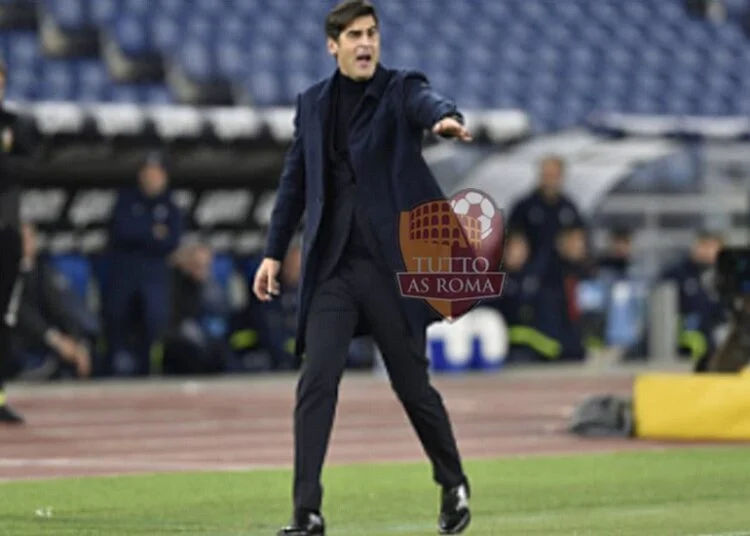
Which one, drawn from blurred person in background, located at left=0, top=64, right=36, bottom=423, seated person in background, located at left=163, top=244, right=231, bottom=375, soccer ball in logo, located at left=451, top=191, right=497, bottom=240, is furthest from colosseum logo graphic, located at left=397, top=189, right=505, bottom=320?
seated person in background, located at left=163, top=244, right=231, bottom=375

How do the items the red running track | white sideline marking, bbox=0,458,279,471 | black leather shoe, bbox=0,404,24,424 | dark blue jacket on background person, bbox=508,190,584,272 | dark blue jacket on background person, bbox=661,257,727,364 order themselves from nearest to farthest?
white sideline marking, bbox=0,458,279,471
the red running track
black leather shoe, bbox=0,404,24,424
dark blue jacket on background person, bbox=508,190,584,272
dark blue jacket on background person, bbox=661,257,727,364

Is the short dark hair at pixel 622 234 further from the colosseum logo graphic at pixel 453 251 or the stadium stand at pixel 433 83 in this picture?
the colosseum logo graphic at pixel 453 251

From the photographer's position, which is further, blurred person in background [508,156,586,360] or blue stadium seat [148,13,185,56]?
blue stadium seat [148,13,185,56]

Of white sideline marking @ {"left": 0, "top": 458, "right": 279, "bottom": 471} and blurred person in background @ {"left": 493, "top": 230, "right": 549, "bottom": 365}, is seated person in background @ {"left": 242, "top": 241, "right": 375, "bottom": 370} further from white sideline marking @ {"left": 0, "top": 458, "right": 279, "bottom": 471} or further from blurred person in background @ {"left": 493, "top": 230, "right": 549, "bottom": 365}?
white sideline marking @ {"left": 0, "top": 458, "right": 279, "bottom": 471}

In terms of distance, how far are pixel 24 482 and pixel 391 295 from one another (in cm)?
325

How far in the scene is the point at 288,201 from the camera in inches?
329

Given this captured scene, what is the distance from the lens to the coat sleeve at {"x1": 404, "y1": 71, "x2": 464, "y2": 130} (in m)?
7.85

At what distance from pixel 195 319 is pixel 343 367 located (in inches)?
532

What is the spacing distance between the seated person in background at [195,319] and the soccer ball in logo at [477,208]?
13469 millimetres

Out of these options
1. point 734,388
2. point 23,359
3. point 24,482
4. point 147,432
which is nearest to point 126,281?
point 23,359

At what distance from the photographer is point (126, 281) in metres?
21.3

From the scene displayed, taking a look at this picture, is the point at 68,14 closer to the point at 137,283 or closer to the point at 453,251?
the point at 137,283

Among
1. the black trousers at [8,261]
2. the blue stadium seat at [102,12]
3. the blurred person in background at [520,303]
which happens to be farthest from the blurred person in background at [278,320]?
the black trousers at [8,261]

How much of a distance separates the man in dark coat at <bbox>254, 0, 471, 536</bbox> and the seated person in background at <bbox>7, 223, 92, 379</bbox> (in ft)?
37.9
